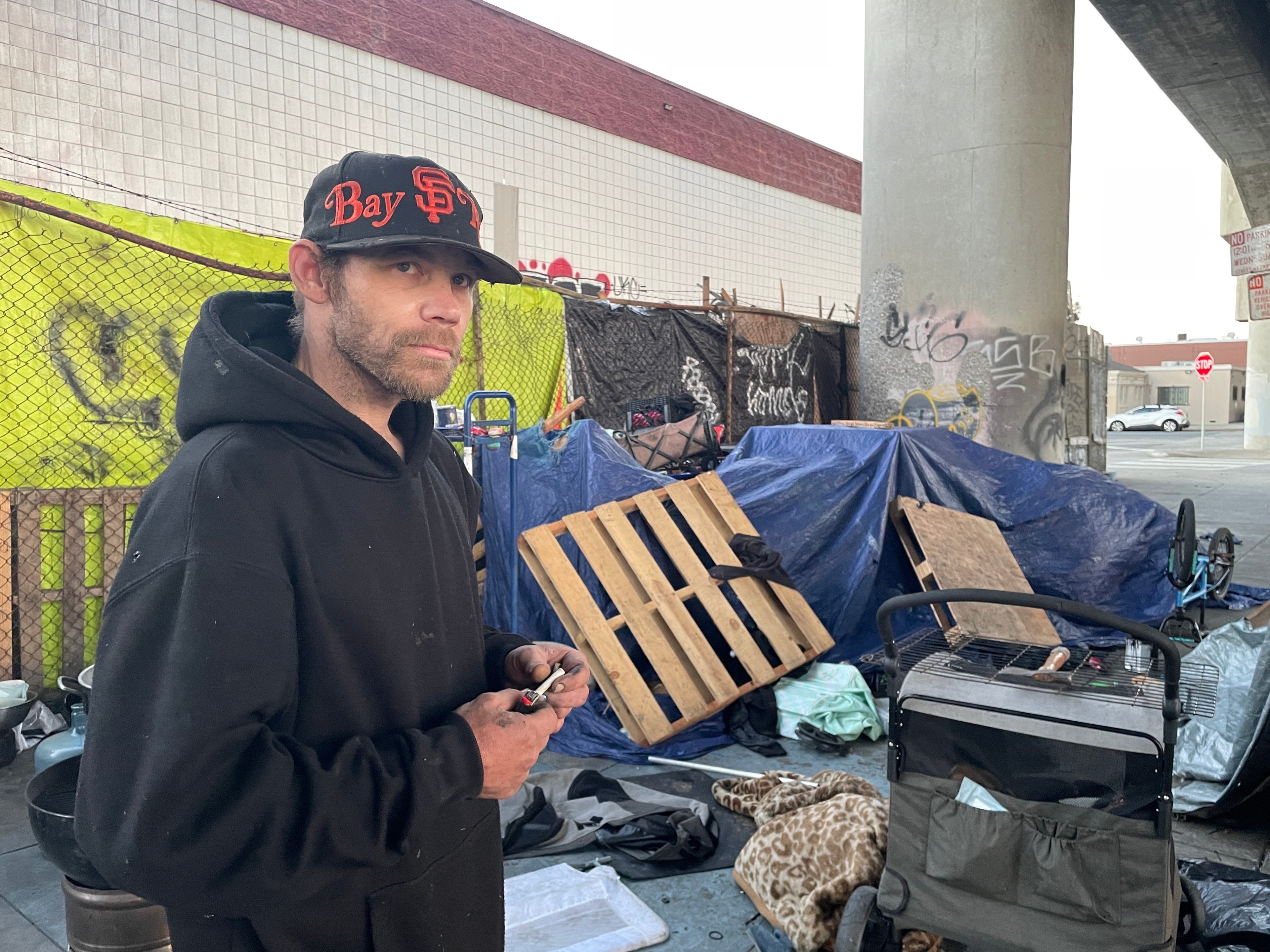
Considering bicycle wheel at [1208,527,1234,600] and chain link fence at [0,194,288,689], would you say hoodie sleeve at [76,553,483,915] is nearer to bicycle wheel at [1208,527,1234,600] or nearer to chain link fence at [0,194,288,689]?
chain link fence at [0,194,288,689]

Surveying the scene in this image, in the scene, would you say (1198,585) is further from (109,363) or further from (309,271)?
(109,363)

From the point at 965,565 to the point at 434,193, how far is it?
17.6ft

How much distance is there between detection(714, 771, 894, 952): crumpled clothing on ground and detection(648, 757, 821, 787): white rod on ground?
59 centimetres

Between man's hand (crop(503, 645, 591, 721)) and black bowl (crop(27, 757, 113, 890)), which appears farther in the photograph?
black bowl (crop(27, 757, 113, 890))

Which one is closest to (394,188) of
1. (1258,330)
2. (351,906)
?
(351,906)

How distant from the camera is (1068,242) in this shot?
9.41 meters

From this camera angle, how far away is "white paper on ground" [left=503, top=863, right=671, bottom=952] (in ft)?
9.98

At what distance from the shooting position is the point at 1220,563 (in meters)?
7.27

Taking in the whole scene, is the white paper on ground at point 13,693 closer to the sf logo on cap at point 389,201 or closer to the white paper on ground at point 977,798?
the sf logo on cap at point 389,201

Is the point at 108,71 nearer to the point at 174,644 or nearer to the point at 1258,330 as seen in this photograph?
the point at 174,644

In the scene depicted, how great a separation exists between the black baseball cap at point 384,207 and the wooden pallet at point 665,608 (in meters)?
3.69

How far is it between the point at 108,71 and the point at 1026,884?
10.4 metres

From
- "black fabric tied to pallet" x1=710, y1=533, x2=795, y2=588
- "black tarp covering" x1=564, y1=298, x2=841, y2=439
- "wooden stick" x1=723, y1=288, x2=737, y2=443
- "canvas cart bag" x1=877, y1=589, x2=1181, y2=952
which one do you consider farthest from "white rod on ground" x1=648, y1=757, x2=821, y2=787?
"wooden stick" x1=723, y1=288, x2=737, y2=443

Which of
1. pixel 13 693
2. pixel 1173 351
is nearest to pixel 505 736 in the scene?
pixel 13 693
